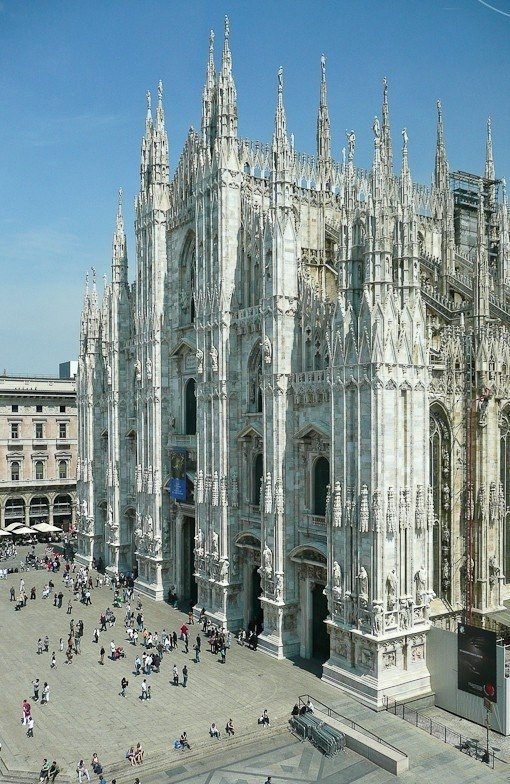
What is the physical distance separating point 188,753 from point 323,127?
146 feet

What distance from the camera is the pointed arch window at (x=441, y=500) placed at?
38.5 meters

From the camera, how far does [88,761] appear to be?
28.4m

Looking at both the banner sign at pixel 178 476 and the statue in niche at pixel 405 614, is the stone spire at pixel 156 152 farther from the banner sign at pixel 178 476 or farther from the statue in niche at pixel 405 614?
the statue in niche at pixel 405 614

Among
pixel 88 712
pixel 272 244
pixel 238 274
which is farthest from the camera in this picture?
pixel 238 274

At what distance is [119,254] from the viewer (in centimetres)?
6322

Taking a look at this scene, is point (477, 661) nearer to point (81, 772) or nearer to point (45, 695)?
point (81, 772)

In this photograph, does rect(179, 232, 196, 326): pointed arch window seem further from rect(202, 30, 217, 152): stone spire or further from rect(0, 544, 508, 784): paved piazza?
rect(0, 544, 508, 784): paved piazza

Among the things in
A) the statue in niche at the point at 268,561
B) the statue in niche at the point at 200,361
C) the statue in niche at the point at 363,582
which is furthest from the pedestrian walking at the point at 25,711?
the statue in niche at the point at 200,361

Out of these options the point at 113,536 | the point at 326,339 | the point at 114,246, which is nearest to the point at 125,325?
the point at 114,246

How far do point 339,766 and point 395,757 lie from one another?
2269 millimetres

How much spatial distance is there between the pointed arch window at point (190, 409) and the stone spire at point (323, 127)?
19.3 m

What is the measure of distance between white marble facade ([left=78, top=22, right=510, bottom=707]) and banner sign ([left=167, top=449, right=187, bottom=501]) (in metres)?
0.31

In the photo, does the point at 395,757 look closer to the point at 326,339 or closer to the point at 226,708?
the point at 226,708

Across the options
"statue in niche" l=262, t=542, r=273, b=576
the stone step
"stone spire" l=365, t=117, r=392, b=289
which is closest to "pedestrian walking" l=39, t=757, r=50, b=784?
the stone step
